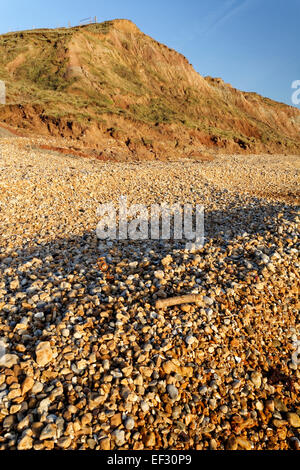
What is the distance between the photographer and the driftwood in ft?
14.6

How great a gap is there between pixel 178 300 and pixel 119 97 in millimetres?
32514

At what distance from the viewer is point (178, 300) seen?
4.51 meters

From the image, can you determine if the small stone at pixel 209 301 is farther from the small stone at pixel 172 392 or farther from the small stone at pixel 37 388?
the small stone at pixel 37 388

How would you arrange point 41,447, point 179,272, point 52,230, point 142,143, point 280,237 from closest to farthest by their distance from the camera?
point 41,447, point 179,272, point 280,237, point 52,230, point 142,143

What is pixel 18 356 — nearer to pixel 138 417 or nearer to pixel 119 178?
pixel 138 417

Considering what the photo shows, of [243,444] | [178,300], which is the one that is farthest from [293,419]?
[178,300]

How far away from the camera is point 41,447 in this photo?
105 inches

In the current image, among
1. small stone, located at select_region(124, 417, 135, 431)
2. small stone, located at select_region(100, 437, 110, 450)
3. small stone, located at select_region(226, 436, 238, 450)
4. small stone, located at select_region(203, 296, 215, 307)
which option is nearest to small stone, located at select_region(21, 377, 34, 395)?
small stone, located at select_region(100, 437, 110, 450)

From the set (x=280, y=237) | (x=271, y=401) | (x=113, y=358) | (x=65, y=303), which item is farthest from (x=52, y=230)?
(x=271, y=401)

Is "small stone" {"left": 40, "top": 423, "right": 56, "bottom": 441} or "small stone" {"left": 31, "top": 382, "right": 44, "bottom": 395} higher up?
"small stone" {"left": 31, "top": 382, "right": 44, "bottom": 395}

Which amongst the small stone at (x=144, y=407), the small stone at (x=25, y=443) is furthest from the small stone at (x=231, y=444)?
the small stone at (x=25, y=443)

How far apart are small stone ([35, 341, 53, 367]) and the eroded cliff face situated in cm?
1956

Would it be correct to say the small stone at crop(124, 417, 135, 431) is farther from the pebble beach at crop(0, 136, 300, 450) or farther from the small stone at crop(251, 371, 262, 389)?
the small stone at crop(251, 371, 262, 389)
